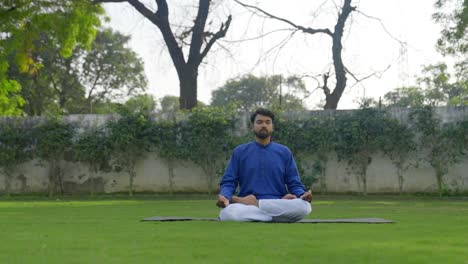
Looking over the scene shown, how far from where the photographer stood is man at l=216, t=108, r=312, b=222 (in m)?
7.17

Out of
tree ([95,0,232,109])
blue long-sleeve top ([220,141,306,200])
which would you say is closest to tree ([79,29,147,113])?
tree ([95,0,232,109])

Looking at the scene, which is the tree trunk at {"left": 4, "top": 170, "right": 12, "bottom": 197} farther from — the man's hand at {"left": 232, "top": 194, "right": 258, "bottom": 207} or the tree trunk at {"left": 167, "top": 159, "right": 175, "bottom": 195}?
the man's hand at {"left": 232, "top": 194, "right": 258, "bottom": 207}

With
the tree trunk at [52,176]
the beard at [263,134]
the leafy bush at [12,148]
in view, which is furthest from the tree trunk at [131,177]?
the beard at [263,134]

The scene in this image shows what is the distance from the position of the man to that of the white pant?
0.03 ft

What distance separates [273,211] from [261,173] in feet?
1.95

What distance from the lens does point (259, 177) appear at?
743cm

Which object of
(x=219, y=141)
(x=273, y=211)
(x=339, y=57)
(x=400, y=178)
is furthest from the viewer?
(x=339, y=57)

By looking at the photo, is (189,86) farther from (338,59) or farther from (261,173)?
(261,173)

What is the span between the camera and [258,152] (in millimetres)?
7543

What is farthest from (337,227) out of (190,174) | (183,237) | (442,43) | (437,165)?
(442,43)

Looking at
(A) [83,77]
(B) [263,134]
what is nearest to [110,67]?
(A) [83,77]

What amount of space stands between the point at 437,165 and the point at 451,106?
4.96 feet

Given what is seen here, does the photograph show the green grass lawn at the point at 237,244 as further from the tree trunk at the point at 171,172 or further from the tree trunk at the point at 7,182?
the tree trunk at the point at 7,182

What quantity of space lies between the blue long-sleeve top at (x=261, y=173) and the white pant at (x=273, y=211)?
348mm
